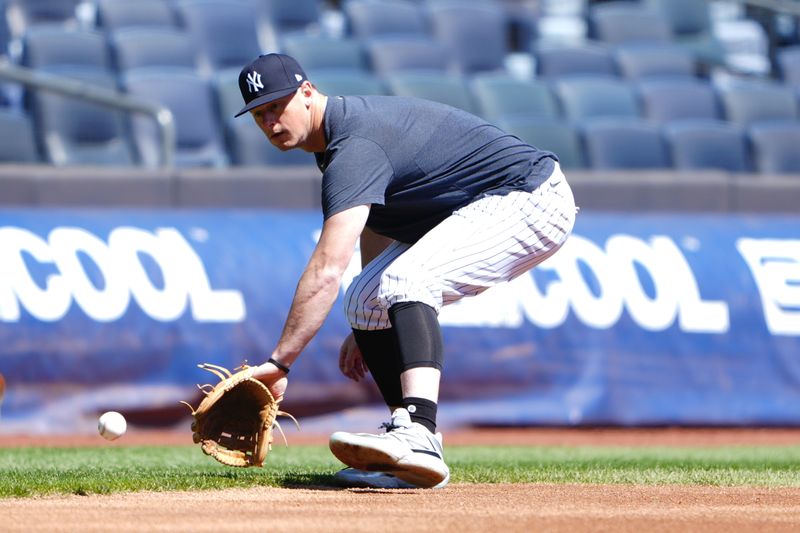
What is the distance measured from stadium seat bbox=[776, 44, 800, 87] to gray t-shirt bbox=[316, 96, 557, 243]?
33.4 ft

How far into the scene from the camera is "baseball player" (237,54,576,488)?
13.3 ft

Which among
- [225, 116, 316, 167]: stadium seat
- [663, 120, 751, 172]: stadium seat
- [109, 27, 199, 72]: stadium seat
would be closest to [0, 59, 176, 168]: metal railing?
[225, 116, 316, 167]: stadium seat

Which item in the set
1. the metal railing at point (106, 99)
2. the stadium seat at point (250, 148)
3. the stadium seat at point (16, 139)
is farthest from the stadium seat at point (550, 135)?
the stadium seat at point (16, 139)

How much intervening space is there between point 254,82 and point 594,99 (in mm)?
8139

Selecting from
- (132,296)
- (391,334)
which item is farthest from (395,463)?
(132,296)

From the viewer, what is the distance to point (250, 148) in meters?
9.95

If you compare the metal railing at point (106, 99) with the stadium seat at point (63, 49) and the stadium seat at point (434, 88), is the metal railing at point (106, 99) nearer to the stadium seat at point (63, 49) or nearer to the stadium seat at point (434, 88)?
the stadium seat at point (63, 49)

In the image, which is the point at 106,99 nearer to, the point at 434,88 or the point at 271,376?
the point at 434,88

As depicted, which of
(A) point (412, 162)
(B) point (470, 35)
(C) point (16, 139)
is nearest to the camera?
(A) point (412, 162)

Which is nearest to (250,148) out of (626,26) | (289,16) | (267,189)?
(267,189)

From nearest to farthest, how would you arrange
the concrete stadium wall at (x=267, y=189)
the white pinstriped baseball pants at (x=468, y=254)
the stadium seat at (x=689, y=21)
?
1. the white pinstriped baseball pants at (x=468, y=254)
2. the concrete stadium wall at (x=267, y=189)
3. the stadium seat at (x=689, y=21)

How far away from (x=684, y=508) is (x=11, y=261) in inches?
191

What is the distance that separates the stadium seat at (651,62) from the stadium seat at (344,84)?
127 inches

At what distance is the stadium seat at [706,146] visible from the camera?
11.3m
